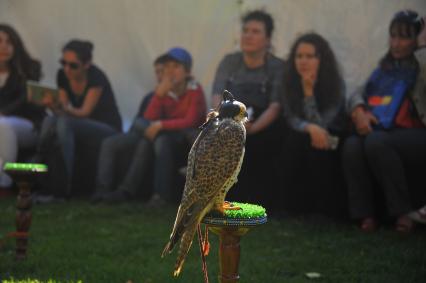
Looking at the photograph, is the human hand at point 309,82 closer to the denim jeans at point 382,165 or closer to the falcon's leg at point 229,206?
the denim jeans at point 382,165

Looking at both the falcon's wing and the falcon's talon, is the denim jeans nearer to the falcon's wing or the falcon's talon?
the falcon's talon

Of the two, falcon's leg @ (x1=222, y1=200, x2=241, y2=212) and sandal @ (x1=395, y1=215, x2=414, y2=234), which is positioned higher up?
falcon's leg @ (x1=222, y1=200, x2=241, y2=212)

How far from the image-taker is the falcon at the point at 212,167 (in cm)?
228

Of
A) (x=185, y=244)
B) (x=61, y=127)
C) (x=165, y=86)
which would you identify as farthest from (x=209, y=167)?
(x=61, y=127)

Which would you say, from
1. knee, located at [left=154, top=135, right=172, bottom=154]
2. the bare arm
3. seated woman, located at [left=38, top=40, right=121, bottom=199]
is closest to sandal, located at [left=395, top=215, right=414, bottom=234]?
the bare arm

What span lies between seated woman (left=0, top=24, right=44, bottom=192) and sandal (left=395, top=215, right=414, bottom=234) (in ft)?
13.6

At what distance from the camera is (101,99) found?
6.79m

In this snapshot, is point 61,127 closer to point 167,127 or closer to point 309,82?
point 167,127

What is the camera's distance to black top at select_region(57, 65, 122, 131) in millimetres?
6742

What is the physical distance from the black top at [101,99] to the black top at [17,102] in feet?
1.39

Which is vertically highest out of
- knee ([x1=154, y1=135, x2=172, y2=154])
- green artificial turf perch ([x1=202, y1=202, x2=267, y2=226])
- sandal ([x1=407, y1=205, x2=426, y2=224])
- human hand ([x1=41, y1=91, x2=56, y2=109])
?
human hand ([x1=41, y1=91, x2=56, y2=109])

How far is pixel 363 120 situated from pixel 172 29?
2.96 meters

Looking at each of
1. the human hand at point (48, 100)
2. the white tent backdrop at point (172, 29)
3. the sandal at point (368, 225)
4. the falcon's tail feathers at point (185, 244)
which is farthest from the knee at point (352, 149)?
the human hand at point (48, 100)

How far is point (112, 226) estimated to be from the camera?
4.79 m
